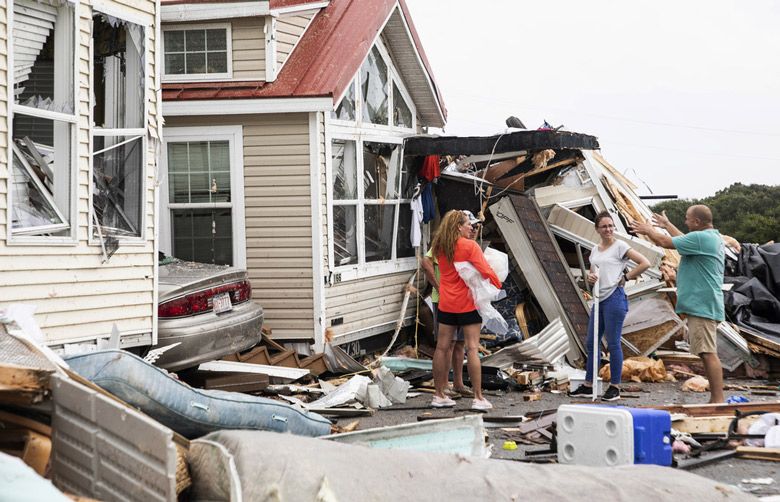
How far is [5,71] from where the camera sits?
24.5 ft

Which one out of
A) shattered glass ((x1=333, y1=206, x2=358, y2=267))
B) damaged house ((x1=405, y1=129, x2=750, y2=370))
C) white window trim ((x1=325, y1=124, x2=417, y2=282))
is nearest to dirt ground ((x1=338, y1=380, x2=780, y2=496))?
damaged house ((x1=405, y1=129, x2=750, y2=370))

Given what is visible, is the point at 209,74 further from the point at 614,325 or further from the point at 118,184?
the point at 614,325

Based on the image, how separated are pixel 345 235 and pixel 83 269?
5.65 metres

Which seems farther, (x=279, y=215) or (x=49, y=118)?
(x=279, y=215)

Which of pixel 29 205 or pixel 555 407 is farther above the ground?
pixel 29 205

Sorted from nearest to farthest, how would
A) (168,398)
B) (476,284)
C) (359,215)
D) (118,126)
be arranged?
(168,398) < (118,126) < (476,284) < (359,215)

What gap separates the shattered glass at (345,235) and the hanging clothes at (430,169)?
204 cm

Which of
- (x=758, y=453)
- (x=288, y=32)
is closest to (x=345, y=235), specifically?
(x=288, y=32)

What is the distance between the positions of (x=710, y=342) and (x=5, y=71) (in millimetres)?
6585

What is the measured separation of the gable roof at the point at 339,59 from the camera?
12438mm

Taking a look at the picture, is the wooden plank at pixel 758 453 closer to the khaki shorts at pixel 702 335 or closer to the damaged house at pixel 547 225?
the khaki shorts at pixel 702 335

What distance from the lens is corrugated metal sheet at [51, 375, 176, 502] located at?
4.42 meters

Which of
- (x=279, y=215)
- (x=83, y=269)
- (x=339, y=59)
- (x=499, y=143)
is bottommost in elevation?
(x=83, y=269)

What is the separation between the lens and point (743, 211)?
47625mm
